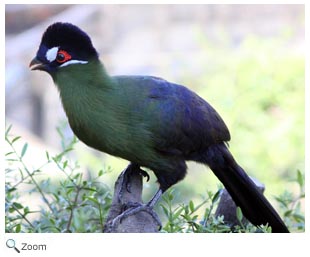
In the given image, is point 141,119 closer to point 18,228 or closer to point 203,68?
point 18,228

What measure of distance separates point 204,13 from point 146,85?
3555 mm

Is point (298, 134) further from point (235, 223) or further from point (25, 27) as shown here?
point (25, 27)

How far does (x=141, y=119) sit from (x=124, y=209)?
373 mm

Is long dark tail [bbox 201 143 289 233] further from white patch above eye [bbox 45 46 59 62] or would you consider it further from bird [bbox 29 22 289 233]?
white patch above eye [bbox 45 46 59 62]

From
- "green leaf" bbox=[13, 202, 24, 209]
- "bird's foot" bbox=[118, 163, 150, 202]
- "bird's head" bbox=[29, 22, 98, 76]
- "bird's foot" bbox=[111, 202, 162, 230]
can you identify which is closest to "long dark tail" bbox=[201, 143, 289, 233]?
"bird's foot" bbox=[118, 163, 150, 202]

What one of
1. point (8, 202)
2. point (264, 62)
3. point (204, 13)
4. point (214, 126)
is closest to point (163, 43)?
point (204, 13)

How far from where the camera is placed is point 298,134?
16.8ft

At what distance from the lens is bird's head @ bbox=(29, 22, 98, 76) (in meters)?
2.38

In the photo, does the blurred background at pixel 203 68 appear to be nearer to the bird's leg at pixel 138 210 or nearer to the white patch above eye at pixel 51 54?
the bird's leg at pixel 138 210

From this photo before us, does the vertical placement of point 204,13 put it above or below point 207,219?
above

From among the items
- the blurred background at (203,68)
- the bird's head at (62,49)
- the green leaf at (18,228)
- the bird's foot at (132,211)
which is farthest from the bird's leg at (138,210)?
the blurred background at (203,68)

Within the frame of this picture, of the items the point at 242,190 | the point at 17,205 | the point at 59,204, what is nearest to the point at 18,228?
the point at 17,205

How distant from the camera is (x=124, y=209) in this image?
8.04 ft

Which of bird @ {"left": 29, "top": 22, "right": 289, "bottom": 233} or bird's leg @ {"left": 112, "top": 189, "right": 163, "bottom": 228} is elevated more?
bird @ {"left": 29, "top": 22, "right": 289, "bottom": 233}
